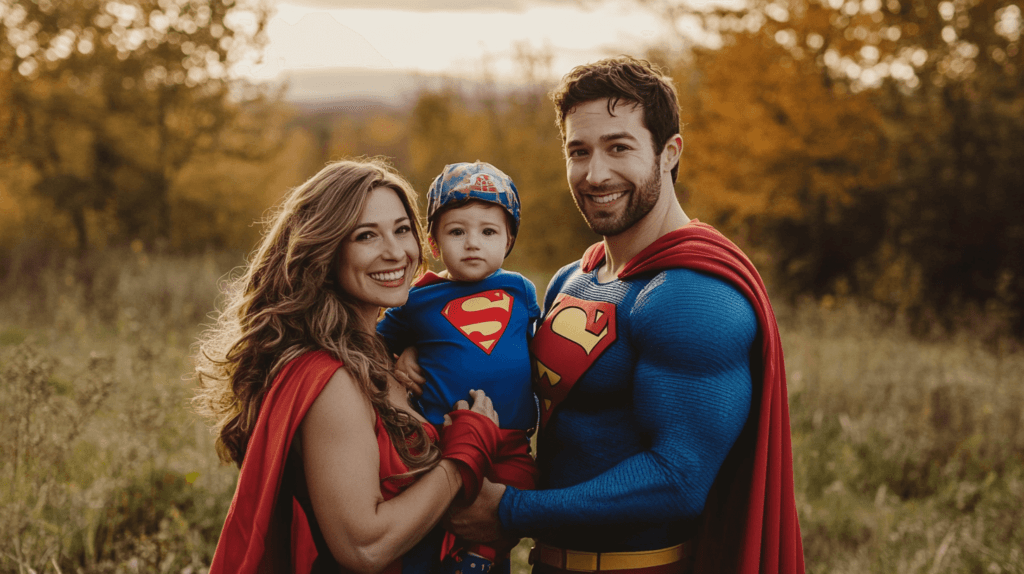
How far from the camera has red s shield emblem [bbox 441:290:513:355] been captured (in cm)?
250

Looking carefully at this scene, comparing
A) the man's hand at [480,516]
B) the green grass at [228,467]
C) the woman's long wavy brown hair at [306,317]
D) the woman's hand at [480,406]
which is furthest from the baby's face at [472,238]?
the green grass at [228,467]

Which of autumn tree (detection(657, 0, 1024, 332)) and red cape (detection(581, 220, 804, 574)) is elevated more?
autumn tree (detection(657, 0, 1024, 332))

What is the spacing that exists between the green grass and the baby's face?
7.18ft

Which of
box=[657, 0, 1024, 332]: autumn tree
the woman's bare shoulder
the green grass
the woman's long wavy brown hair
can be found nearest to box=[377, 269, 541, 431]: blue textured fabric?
the woman's long wavy brown hair

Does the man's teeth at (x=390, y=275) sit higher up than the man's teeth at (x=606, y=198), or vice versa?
the man's teeth at (x=606, y=198)

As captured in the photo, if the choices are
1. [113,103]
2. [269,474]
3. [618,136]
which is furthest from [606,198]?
[113,103]

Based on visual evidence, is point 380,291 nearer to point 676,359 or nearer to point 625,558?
point 676,359

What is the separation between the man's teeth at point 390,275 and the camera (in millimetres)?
2309

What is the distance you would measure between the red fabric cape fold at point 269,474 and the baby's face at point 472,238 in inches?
25.4

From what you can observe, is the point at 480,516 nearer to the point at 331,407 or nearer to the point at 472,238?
the point at 331,407

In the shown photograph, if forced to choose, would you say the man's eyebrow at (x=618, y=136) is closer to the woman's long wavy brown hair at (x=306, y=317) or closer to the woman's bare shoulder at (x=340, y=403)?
the woman's long wavy brown hair at (x=306, y=317)

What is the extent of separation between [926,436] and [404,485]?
5418 mm

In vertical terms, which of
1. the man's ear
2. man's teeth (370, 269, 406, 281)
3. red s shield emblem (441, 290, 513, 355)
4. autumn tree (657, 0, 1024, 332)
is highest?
autumn tree (657, 0, 1024, 332)

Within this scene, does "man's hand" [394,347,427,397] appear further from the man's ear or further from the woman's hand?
the man's ear
